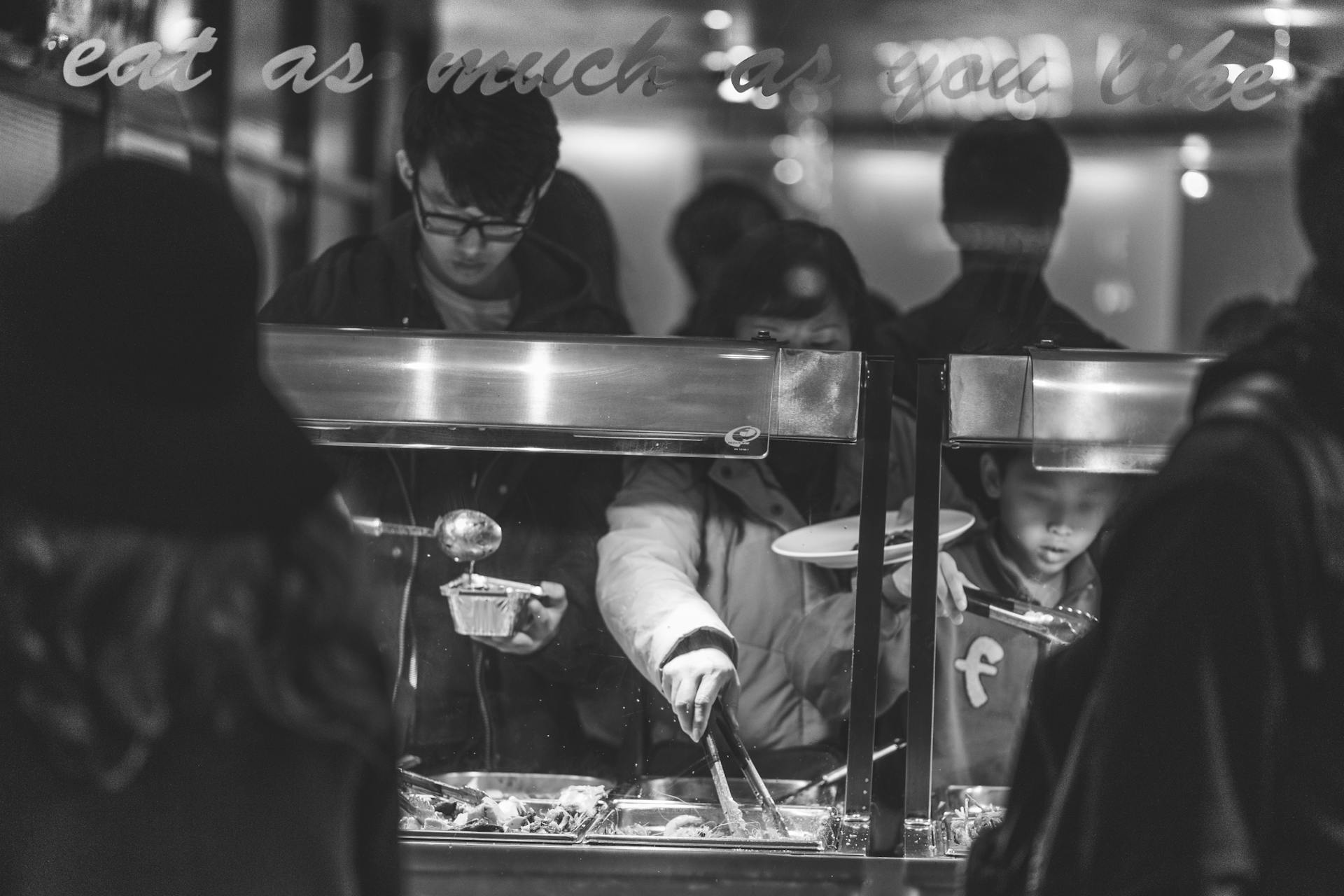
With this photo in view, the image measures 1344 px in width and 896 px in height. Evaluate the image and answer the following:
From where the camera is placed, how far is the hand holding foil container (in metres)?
1.53

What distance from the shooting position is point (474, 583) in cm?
154

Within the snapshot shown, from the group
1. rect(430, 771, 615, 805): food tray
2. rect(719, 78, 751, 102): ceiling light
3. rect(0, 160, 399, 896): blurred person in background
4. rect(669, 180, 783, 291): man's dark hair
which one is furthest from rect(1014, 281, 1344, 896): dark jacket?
rect(719, 78, 751, 102): ceiling light

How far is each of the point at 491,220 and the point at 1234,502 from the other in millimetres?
1098

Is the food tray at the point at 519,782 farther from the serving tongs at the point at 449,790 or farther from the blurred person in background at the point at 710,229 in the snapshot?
the blurred person in background at the point at 710,229

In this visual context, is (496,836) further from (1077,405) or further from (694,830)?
(1077,405)

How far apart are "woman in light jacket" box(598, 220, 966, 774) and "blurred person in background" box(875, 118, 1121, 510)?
0.28 meters

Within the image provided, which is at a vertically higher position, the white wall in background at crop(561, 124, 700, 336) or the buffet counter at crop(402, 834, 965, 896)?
the white wall in background at crop(561, 124, 700, 336)

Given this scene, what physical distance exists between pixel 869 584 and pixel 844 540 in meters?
0.06

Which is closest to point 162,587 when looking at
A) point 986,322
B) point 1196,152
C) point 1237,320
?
point 986,322

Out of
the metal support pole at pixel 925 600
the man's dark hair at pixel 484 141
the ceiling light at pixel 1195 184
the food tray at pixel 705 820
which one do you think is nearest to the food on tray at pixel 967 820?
the metal support pole at pixel 925 600

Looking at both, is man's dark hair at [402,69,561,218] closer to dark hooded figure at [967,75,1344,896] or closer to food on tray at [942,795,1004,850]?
food on tray at [942,795,1004,850]

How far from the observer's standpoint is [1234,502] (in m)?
0.83

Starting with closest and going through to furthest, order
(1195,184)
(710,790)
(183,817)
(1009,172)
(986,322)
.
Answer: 1. (183,817)
2. (710,790)
3. (986,322)
4. (1009,172)
5. (1195,184)

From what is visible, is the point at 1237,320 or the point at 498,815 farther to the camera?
the point at 1237,320
